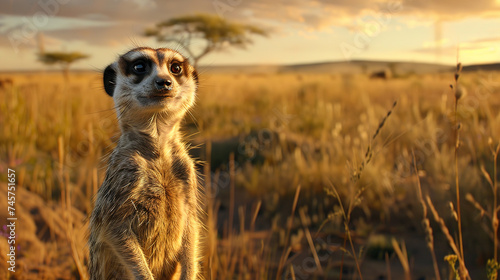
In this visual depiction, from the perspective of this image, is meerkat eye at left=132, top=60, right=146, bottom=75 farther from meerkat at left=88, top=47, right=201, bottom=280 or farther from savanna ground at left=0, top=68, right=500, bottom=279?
savanna ground at left=0, top=68, right=500, bottom=279

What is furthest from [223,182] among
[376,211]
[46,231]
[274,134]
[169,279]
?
[169,279]

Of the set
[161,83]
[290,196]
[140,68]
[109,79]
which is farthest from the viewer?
[290,196]

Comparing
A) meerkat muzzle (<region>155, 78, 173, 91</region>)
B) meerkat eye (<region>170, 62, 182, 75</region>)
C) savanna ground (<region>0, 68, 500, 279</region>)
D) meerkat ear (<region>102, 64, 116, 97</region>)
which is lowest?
savanna ground (<region>0, 68, 500, 279</region>)

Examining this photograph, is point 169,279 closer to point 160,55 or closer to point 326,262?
point 160,55

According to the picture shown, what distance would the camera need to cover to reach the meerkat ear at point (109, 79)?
5.62 feet

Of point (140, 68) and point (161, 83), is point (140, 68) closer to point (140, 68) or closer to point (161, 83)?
point (140, 68)

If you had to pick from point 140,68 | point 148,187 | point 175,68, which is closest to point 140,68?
point 140,68

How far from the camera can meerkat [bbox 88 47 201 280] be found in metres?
1.46

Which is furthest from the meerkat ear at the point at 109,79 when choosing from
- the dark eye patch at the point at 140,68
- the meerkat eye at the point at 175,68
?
the meerkat eye at the point at 175,68

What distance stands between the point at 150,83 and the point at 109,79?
1.10 feet

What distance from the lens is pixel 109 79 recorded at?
1737mm

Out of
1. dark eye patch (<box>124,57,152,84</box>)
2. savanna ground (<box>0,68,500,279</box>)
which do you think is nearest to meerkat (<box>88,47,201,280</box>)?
dark eye patch (<box>124,57,152,84</box>)

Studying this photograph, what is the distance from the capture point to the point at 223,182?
18.3 ft

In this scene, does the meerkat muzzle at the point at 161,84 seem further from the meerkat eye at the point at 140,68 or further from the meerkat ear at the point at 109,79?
the meerkat ear at the point at 109,79
